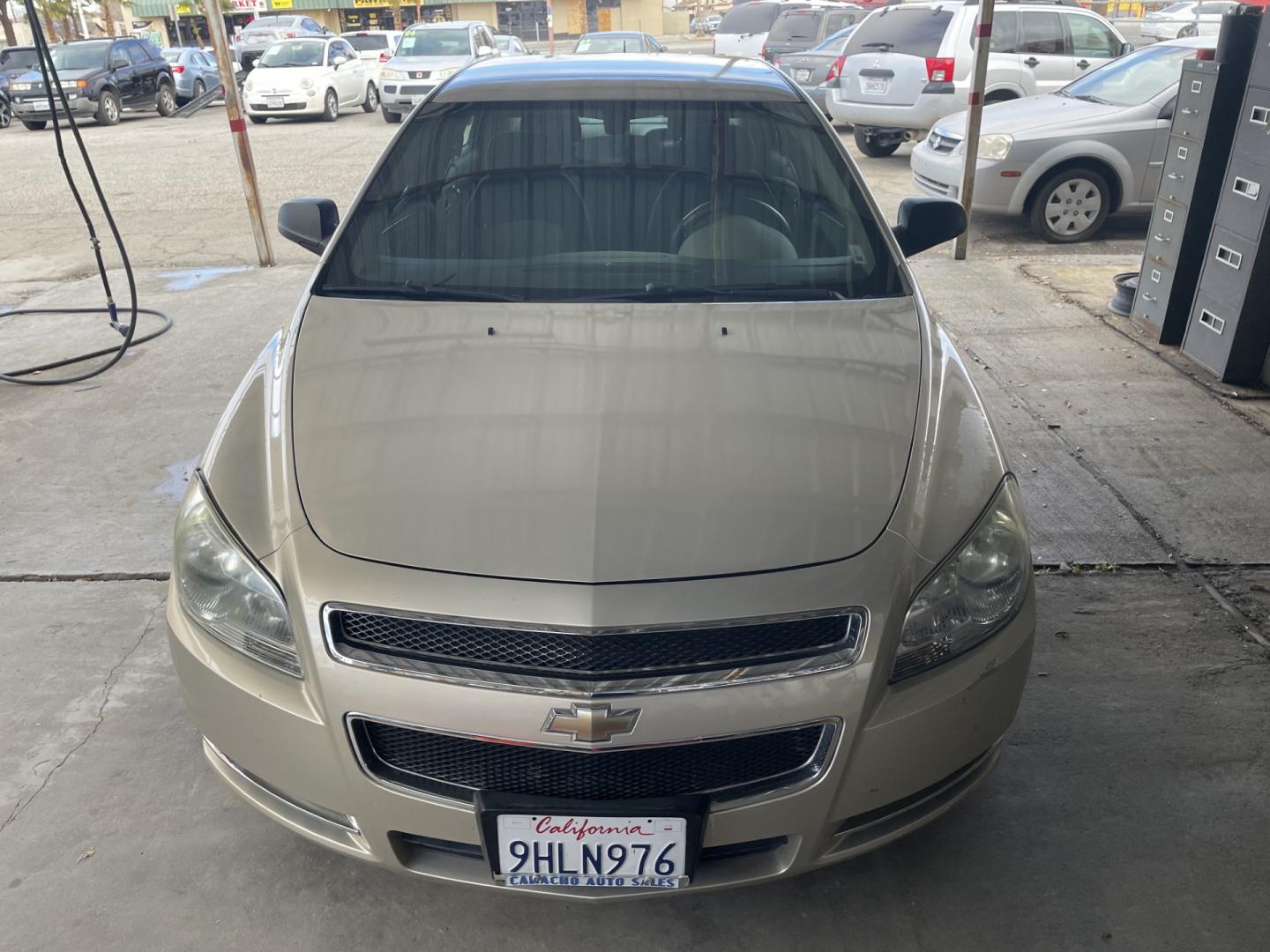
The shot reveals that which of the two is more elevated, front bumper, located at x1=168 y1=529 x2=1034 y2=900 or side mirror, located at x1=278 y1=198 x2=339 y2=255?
side mirror, located at x1=278 y1=198 x2=339 y2=255

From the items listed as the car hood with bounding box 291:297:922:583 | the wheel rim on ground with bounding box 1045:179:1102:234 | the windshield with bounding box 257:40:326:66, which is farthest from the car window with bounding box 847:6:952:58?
the windshield with bounding box 257:40:326:66

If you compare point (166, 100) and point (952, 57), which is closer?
point (952, 57)

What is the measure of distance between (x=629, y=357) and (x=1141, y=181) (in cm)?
698

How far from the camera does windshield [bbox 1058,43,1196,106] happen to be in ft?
25.8

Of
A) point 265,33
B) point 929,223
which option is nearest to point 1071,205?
point 929,223

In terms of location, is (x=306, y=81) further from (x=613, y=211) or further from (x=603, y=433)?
(x=603, y=433)

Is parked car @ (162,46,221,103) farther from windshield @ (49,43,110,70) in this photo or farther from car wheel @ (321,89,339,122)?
car wheel @ (321,89,339,122)

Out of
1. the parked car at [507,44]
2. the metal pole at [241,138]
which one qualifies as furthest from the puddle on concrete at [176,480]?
the parked car at [507,44]

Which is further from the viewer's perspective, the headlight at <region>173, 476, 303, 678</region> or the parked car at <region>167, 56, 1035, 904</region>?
the headlight at <region>173, 476, 303, 678</region>

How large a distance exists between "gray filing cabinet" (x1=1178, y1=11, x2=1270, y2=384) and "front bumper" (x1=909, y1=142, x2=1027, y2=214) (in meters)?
2.76

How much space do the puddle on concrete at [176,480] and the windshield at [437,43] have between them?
15281mm

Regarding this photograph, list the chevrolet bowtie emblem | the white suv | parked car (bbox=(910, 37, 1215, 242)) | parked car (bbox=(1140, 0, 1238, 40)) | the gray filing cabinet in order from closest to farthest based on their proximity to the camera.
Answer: the chevrolet bowtie emblem
the gray filing cabinet
parked car (bbox=(910, 37, 1215, 242))
the white suv
parked car (bbox=(1140, 0, 1238, 40))

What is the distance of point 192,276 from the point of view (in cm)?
761

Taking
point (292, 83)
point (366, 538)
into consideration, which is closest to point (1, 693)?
point (366, 538)
